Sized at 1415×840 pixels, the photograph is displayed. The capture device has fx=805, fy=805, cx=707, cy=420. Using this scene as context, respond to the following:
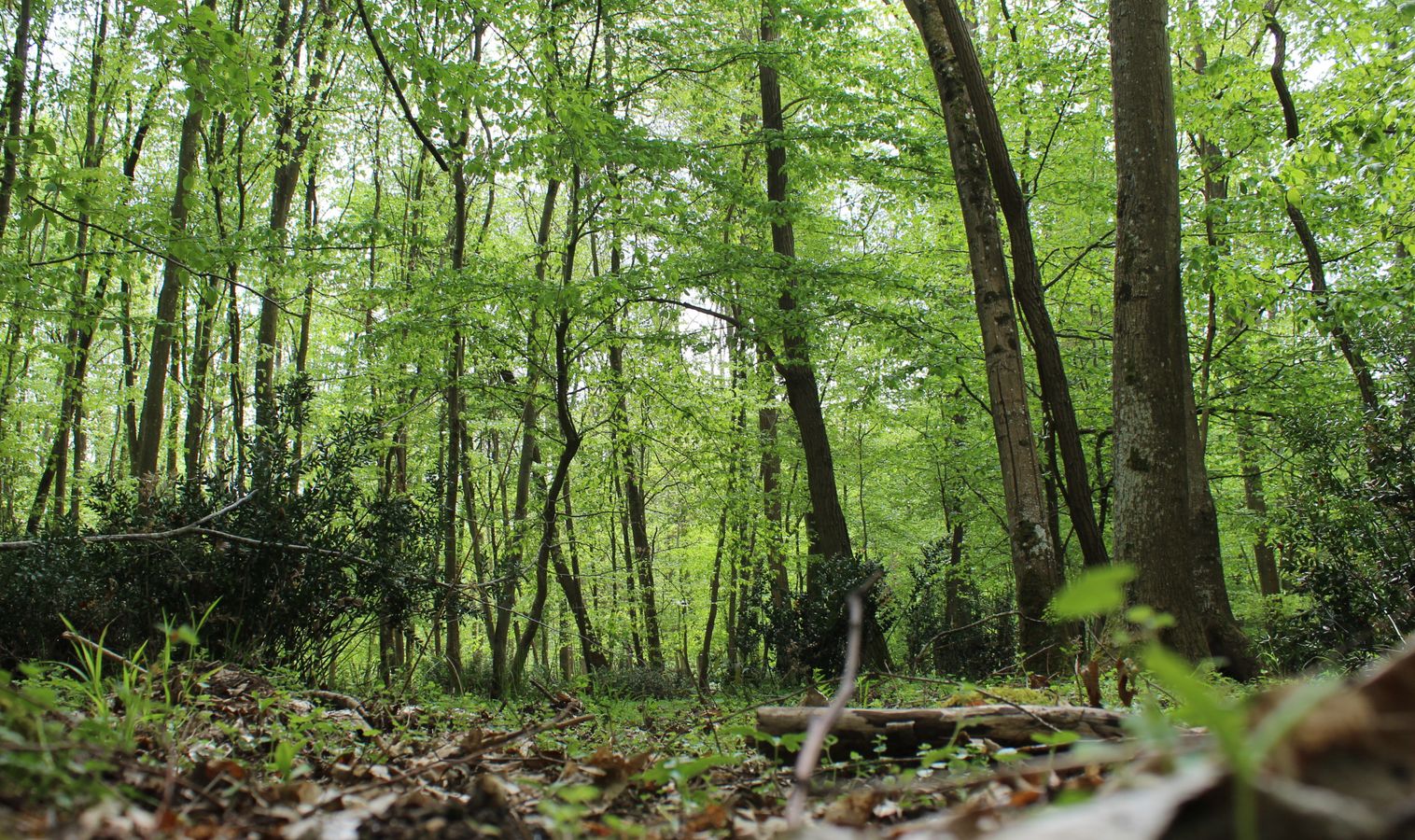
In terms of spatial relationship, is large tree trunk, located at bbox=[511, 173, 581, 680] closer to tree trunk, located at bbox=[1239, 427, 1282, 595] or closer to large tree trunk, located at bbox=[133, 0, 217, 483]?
large tree trunk, located at bbox=[133, 0, 217, 483]

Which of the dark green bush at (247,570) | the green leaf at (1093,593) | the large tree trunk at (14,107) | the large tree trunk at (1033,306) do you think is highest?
the large tree trunk at (14,107)

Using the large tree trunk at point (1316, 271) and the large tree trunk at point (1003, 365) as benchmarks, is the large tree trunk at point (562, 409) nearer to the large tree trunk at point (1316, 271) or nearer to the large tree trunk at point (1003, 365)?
the large tree trunk at point (1003, 365)

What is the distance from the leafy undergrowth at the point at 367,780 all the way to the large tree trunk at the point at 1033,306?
4078mm

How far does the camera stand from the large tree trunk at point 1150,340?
5406 mm

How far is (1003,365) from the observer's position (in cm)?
611

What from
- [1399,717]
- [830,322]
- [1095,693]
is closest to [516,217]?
[830,322]

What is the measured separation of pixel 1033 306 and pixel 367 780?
6087 mm

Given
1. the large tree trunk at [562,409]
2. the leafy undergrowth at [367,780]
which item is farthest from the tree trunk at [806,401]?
the leafy undergrowth at [367,780]

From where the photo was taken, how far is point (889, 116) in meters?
9.48

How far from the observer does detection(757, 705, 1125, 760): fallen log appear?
2.48 meters

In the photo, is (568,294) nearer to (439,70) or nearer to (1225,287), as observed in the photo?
(439,70)

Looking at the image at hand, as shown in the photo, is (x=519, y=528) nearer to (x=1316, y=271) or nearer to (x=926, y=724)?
(x=926, y=724)

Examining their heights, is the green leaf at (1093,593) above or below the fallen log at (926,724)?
above

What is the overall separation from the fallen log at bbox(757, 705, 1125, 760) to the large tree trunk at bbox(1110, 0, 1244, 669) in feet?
11.2
